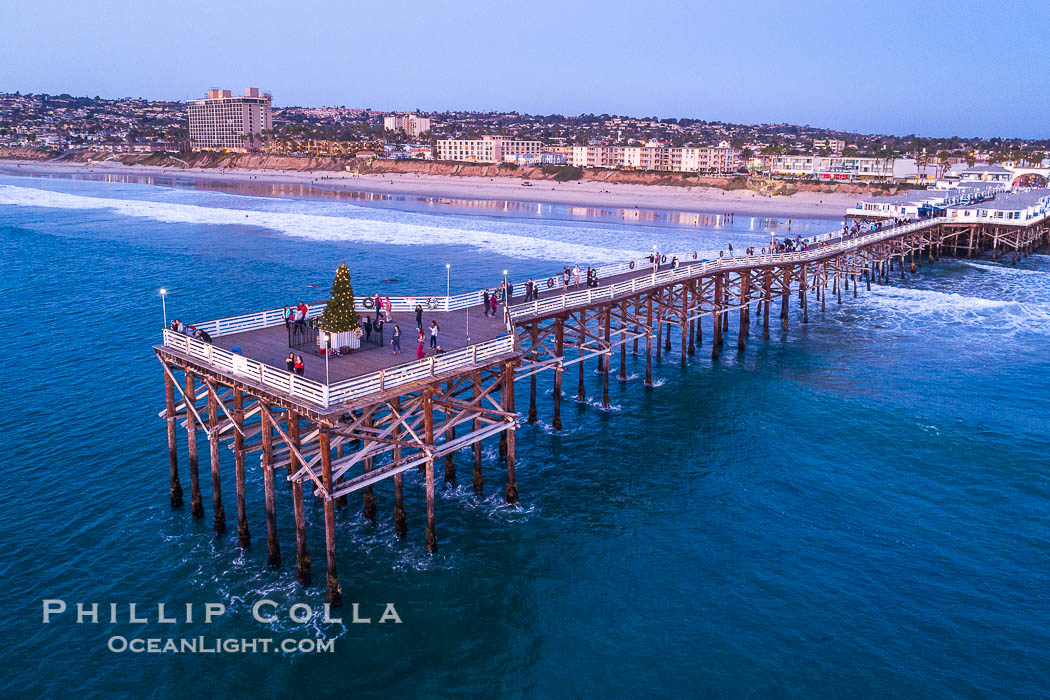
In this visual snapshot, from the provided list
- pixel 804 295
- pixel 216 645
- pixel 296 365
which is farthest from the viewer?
pixel 804 295

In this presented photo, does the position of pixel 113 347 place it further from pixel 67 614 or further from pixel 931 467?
pixel 931 467

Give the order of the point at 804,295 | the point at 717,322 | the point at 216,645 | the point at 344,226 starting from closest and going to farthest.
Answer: the point at 216,645 → the point at 717,322 → the point at 804,295 → the point at 344,226

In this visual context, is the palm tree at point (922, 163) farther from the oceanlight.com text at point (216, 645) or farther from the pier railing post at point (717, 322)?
the oceanlight.com text at point (216, 645)

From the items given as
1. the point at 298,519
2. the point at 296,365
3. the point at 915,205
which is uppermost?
the point at 915,205

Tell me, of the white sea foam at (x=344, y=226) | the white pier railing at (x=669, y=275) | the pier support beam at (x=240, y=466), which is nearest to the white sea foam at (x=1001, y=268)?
the white pier railing at (x=669, y=275)

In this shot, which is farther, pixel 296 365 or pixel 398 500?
pixel 398 500

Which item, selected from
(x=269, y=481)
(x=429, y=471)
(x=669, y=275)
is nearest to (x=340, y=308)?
(x=269, y=481)

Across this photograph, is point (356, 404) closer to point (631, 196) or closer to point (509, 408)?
point (509, 408)

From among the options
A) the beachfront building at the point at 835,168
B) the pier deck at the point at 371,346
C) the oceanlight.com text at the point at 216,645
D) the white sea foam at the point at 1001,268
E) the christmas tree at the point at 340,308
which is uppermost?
the beachfront building at the point at 835,168
